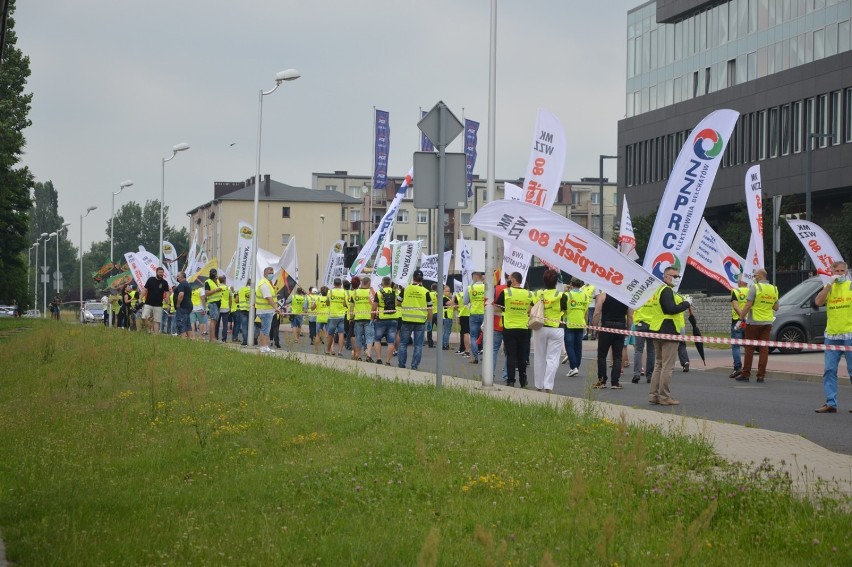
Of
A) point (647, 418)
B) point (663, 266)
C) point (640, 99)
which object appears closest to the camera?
Result: point (647, 418)

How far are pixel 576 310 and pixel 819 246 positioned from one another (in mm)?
4093

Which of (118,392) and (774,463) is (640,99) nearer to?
(118,392)

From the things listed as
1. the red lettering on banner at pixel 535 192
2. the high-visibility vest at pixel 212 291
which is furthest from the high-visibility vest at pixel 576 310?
the high-visibility vest at pixel 212 291

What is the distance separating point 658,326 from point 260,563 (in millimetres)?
10097

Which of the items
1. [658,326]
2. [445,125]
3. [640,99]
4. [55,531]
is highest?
[640,99]

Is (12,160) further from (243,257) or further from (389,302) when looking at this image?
(389,302)

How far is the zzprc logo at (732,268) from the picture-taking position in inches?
1041

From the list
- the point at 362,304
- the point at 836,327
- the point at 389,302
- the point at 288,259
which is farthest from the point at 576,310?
the point at 288,259

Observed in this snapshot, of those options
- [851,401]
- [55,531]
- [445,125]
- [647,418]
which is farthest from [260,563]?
[851,401]

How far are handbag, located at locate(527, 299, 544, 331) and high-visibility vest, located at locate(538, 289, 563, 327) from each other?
0.27 meters

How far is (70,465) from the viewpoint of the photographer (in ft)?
32.2

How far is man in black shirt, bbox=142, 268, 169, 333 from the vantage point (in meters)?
31.9

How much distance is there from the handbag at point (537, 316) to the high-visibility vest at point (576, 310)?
3.76m

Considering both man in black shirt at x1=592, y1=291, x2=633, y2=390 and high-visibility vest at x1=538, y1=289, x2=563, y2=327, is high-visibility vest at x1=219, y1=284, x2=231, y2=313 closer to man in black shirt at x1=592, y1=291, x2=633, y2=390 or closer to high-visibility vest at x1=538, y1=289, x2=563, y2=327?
man in black shirt at x1=592, y1=291, x2=633, y2=390
